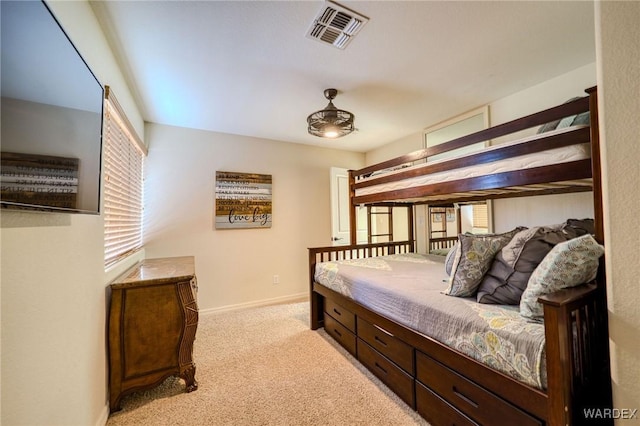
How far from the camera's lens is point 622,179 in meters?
0.99

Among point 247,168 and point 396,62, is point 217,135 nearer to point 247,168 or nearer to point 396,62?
point 247,168

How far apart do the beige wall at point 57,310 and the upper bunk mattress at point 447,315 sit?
169 centimetres

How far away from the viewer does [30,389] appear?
85 centimetres

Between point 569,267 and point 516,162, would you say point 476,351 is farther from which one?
point 516,162

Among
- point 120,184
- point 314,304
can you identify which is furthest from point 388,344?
point 120,184

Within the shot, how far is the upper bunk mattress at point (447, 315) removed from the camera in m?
1.03

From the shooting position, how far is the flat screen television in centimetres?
71

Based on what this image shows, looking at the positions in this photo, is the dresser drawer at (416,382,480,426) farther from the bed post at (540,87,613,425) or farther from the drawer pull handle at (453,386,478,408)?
the bed post at (540,87,613,425)

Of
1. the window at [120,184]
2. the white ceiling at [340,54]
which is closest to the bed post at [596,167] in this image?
the white ceiling at [340,54]

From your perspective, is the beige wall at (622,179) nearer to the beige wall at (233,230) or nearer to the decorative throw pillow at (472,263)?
the decorative throw pillow at (472,263)

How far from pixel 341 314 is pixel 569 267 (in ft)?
5.57

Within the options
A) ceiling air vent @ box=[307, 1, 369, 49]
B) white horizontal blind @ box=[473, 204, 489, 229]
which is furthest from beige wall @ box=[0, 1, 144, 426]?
white horizontal blind @ box=[473, 204, 489, 229]

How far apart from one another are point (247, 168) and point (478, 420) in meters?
3.38

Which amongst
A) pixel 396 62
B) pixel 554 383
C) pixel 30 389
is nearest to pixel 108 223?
pixel 30 389
